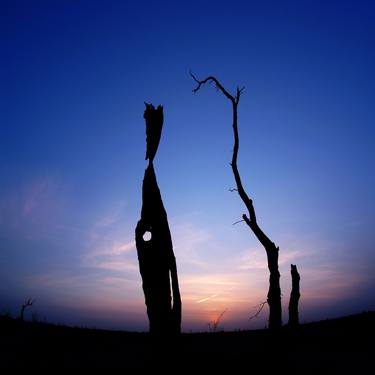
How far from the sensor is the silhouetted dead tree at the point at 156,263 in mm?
9773

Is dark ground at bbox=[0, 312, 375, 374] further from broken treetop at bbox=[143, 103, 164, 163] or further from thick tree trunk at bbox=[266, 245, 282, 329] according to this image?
broken treetop at bbox=[143, 103, 164, 163]

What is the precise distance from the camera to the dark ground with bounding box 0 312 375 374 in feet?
35.8

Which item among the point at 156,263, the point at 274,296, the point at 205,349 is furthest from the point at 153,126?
the point at 205,349

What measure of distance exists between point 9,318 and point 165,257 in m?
11.8

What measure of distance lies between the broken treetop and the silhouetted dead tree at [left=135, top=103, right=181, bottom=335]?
2.00 ft

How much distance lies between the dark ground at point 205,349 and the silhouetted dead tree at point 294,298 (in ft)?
1.69

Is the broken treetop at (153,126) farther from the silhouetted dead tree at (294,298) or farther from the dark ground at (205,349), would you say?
the silhouetted dead tree at (294,298)

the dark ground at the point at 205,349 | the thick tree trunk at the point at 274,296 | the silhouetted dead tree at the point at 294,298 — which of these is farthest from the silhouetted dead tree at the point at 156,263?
the silhouetted dead tree at the point at 294,298

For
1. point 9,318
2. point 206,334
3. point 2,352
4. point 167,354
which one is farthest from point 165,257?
point 9,318

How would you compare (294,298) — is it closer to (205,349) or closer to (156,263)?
(205,349)

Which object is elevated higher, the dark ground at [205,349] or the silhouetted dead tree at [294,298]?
the silhouetted dead tree at [294,298]

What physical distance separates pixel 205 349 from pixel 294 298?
3.84m

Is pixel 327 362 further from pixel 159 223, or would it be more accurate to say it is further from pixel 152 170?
pixel 152 170

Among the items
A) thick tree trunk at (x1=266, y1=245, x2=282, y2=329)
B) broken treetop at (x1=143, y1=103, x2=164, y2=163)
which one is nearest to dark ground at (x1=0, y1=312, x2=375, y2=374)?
thick tree trunk at (x1=266, y1=245, x2=282, y2=329)
